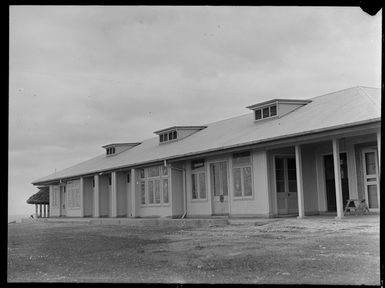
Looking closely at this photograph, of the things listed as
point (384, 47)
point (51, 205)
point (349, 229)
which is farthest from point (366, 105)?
point (51, 205)

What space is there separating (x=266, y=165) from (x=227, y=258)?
903 centimetres

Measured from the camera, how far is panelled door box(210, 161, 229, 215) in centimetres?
1936

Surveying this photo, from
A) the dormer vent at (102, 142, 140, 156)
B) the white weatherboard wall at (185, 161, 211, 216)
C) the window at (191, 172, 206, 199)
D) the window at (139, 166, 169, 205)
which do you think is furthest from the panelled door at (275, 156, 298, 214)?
the dormer vent at (102, 142, 140, 156)

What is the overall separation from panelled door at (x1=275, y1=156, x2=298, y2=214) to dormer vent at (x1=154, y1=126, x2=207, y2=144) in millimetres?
8408

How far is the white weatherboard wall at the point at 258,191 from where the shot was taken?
17.3m

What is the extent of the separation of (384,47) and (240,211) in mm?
15031

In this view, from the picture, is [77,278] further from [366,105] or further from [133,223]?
[133,223]

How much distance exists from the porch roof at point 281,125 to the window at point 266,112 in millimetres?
371

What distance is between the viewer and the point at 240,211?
1839 cm

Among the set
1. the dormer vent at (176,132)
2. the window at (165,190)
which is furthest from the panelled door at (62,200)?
the window at (165,190)

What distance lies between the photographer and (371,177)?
15617mm

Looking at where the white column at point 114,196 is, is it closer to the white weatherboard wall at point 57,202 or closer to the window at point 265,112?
the window at point 265,112

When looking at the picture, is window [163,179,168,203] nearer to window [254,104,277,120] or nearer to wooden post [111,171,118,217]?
wooden post [111,171,118,217]

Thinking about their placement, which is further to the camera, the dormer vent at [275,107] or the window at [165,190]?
the window at [165,190]
